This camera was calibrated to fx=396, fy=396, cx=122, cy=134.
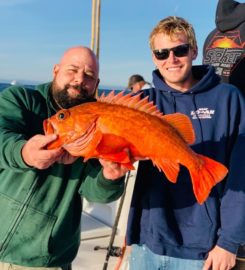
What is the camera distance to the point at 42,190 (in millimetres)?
3100

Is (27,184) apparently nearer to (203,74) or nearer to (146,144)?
(146,144)

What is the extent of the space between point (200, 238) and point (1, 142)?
5.18 feet

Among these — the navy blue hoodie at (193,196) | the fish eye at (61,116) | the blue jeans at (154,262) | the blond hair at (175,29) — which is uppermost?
the blond hair at (175,29)

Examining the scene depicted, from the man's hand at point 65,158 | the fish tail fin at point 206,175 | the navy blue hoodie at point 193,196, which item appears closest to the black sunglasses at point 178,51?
the navy blue hoodie at point 193,196

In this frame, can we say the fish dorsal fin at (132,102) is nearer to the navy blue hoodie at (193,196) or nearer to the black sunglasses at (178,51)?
the navy blue hoodie at (193,196)

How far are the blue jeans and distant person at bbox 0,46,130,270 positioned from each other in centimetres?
48

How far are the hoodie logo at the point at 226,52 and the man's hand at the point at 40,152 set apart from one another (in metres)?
2.10

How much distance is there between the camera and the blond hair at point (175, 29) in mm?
3078

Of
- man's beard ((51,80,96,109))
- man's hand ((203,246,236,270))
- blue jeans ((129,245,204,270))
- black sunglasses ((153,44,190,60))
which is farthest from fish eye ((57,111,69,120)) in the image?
man's hand ((203,246,236,270))

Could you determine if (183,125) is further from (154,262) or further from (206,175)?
(154,262)

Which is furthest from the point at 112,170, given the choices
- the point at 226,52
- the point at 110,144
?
the point at 226,52

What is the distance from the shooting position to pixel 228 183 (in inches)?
112

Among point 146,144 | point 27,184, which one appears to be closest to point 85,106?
point 146,144

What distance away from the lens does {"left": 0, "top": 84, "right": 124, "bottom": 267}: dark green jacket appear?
3037 millimetres
